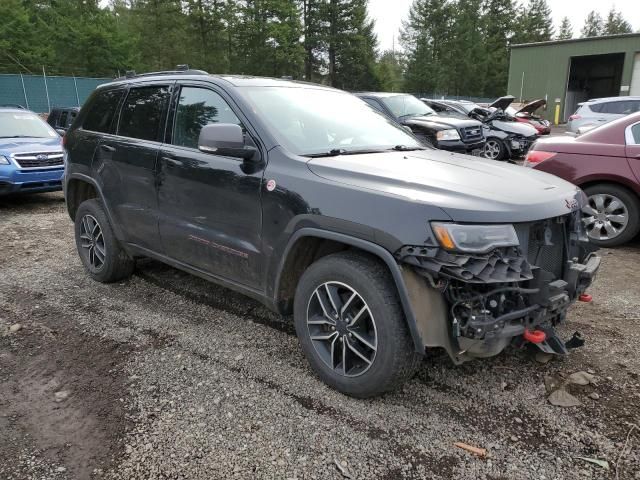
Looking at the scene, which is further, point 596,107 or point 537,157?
point 596,107

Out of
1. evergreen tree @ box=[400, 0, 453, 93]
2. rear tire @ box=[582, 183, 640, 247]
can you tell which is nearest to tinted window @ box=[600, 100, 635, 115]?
rear tire @ box=[582, 183, 640, 247]

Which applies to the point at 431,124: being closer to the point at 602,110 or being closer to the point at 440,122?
the point at 440,122

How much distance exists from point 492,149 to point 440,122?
2705 mm

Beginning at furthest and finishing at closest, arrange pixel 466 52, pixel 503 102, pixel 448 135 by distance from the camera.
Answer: pixel 466 52, pixel 503 102, pixel 448 135

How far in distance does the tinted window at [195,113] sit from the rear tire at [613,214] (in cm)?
424

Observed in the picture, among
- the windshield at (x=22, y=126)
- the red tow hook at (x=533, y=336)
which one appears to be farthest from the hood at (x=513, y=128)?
the red tow hook at (x=533, y=336)

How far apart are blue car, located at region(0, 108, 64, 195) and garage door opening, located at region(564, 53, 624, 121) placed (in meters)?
33.1

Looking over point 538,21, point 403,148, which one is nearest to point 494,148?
point 403,148

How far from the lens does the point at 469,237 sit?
241 cm

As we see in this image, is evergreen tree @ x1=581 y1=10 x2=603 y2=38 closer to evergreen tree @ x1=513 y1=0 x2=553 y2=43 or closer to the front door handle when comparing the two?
evergreen tree @ x1=513 y1=0 x2=553 y2=43

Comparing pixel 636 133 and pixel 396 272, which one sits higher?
pixel 636 133

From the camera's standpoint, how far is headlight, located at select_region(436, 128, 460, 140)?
383 inches

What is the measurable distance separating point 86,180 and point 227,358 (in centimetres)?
245

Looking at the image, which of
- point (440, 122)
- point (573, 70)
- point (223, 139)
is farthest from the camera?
point (573, 70)
